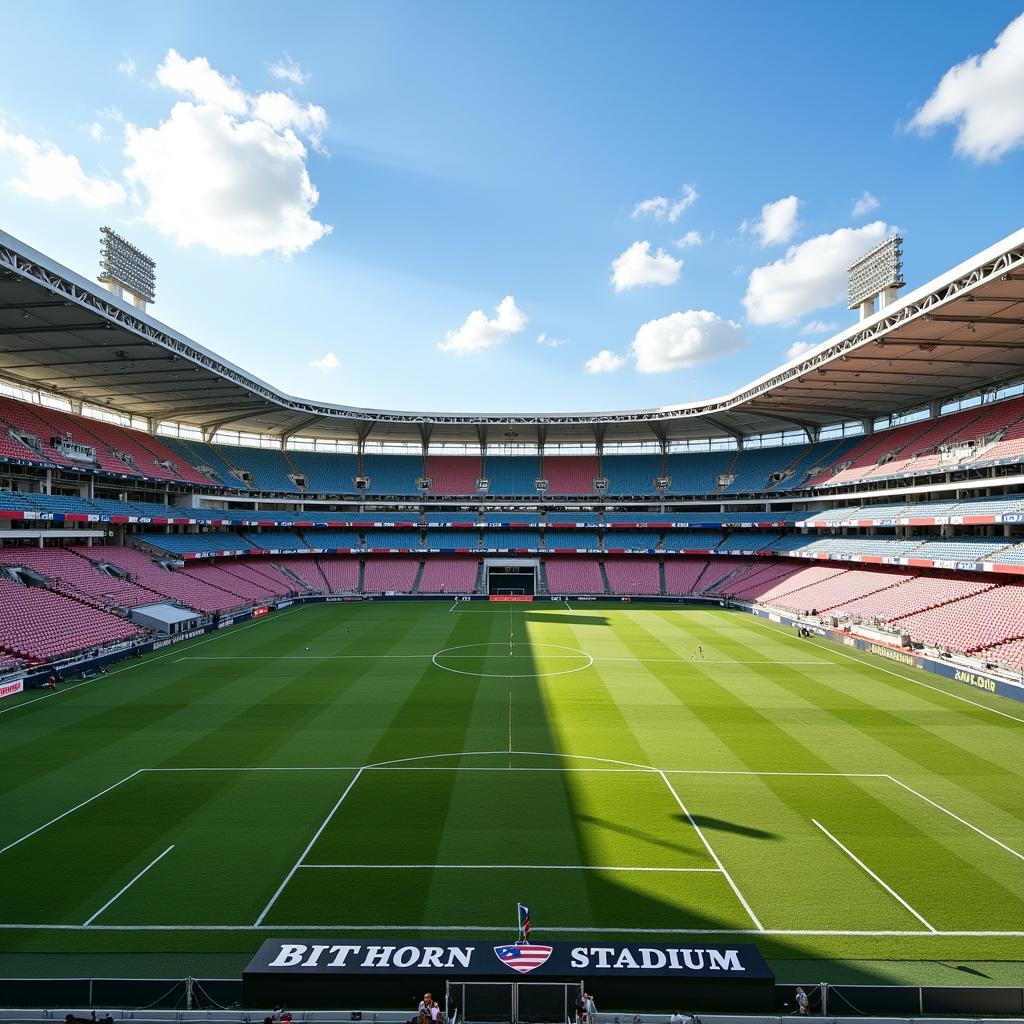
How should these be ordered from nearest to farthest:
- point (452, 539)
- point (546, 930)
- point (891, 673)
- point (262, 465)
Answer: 1. point (546, 930)
2. point (891, 673)
3. point (262, 465)
4. point (452, 539)

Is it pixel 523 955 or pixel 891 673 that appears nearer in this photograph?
pixel 523 955

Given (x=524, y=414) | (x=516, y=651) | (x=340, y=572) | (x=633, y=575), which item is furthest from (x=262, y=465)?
(x=516, y=651)

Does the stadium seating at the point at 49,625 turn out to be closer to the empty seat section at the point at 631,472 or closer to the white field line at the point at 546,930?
the white field line at the point at 546,930

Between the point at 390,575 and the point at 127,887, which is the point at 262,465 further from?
the point at 127,887

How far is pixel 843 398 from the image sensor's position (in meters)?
50.9

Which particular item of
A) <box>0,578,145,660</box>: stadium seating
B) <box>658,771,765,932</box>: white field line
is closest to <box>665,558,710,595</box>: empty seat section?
<box>658,771,765,932</box>: white field line

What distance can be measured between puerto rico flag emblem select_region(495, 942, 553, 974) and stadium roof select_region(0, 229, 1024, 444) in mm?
30047

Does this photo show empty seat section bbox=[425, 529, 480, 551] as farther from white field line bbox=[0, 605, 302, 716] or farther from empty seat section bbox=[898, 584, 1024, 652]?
empty seat section bbox=[898, 584, 1024, 652]

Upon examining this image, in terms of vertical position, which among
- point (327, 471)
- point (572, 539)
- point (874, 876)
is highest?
point (327, 471)

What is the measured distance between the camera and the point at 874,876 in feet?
43.3

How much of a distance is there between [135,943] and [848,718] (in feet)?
77.0

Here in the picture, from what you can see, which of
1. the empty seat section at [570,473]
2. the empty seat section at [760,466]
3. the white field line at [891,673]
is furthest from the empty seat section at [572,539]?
the white field line at [891,673]

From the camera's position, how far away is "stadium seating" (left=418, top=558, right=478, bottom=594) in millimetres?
61938

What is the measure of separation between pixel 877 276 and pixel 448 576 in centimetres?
4486
